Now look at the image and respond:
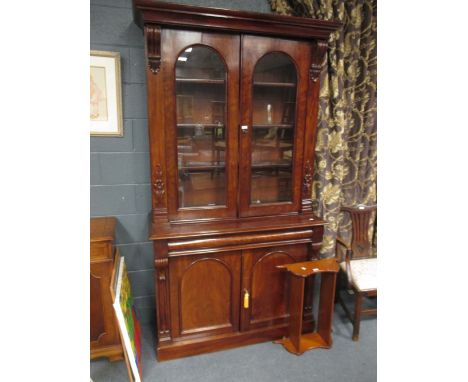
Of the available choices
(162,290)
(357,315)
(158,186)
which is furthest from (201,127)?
(357,315)

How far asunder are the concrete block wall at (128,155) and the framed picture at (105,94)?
40mm

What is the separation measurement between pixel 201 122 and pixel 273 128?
0.46 metres

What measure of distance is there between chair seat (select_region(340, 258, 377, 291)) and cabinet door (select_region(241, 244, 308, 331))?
A: 39 centimetres

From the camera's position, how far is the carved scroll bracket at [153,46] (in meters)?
1.41

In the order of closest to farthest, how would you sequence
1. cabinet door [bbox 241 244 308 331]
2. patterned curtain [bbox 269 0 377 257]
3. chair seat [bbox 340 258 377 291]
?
1. cabinet door [bbox 241 244 308 331]
2. chair seat [bbox 340 258 377 291]
3. patterned curtain [bbox 269 0 377 257]

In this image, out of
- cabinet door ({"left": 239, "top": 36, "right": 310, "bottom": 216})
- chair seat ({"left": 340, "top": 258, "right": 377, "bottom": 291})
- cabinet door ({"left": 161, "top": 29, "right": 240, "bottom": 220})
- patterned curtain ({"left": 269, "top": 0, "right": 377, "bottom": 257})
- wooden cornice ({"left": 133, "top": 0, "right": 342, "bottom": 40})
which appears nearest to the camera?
wooden cornice ({"left": 133, "top": 0, "right": 342, "bottom": 40})

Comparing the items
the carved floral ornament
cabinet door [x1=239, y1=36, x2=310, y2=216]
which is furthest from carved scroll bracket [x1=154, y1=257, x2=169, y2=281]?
cabinet door [x1=239, y1=36, x2=310, y2=216]

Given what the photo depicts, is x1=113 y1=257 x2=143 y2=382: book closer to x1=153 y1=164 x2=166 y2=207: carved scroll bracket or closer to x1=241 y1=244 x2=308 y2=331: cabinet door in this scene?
x1=153 y1=164 x2=166 y2=207: carved scroll bracket

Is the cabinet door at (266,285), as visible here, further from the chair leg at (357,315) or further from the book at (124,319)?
the book at (124,319)

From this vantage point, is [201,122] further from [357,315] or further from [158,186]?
[357,315]

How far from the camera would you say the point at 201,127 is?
1.71m

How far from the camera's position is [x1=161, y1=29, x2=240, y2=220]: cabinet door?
1.55 m
